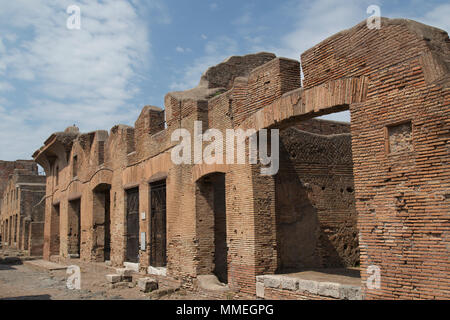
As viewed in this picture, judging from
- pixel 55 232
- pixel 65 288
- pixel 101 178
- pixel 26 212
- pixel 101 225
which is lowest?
pixel 65 288

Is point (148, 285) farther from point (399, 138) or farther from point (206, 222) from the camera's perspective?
point (399, 138)

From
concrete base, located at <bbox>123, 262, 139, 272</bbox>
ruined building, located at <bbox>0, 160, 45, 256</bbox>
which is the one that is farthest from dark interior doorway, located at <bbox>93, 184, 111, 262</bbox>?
ruined building, located at <bbox>0, 160, 45, 256</bbox>

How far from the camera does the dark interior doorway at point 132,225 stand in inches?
477

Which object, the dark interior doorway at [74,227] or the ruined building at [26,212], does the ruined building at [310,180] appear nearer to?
the dark interior doorway at [74,227]

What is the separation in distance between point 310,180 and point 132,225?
222 inches

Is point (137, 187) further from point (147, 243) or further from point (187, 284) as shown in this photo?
point (187, 284)

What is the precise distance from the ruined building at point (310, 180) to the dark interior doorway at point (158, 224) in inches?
1.3

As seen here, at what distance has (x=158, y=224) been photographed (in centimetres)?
1104

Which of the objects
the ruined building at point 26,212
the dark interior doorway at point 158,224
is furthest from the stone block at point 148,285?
the ruined building at point 26,212

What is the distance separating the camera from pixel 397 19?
17.7ft

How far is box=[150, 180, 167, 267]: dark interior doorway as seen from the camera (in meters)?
10.8

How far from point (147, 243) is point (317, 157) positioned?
4.85 meters

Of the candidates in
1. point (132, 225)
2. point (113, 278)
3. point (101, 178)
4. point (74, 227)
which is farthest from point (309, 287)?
point (74, 227)

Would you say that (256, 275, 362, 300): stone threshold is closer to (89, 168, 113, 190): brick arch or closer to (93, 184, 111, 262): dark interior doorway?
(89, 168, 113, 190): brick arch
